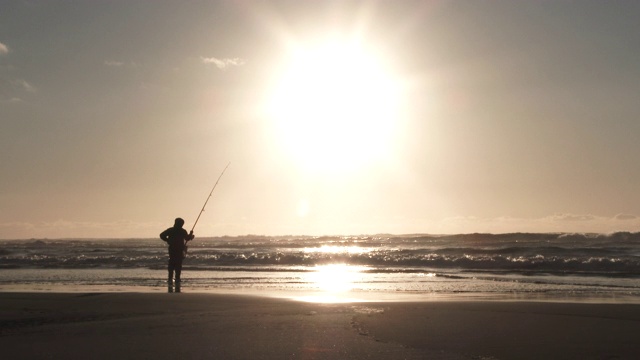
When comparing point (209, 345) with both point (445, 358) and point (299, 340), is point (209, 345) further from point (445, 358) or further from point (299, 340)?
point (445, 358)

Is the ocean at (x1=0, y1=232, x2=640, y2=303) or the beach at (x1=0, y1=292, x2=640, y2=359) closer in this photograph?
the beach at (x1=0, y1=292, x2=640, y2=359)

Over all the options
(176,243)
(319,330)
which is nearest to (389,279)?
(176,243)

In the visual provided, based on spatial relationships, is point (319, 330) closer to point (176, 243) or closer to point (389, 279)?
point (176, 243)

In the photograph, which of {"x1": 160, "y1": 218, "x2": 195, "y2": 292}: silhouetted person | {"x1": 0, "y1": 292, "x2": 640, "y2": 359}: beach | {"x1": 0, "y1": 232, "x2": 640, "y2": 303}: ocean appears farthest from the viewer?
{"x1": 160, "y1": 218, "x2": 195, "y2": 292}: silhouetted person

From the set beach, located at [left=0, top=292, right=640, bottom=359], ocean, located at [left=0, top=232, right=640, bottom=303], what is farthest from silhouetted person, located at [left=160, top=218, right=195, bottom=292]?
beach, located at [left=0, top=292, right=640, bottom=359]

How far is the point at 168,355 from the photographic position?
496cm

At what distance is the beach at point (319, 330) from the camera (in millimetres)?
5070

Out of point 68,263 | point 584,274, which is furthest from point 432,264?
point 68,263

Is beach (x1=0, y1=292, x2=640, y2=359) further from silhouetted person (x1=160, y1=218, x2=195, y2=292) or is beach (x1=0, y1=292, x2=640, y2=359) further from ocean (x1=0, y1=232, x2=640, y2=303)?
silhouetted person (x1=160, y1=218, x2=195, y2=292)

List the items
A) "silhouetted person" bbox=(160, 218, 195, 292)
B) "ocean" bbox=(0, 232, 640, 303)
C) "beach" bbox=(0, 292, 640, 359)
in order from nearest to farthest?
1. "beach" bbox=(0, 292, 640, 359)
2. "ocean" bbox=(0, 232, 640, 303)
3. "silhouetted person" bbox=(160, 218, 195, 292)

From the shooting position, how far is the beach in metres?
5.07

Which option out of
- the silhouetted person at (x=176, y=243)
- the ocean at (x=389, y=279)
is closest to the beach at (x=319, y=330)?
the ocean at (x=389, y=279)

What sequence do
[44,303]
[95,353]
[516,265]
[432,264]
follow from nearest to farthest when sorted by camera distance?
[95,353] → [44,303] → [516,265] → [432,264]

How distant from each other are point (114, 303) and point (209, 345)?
4.68 meters
